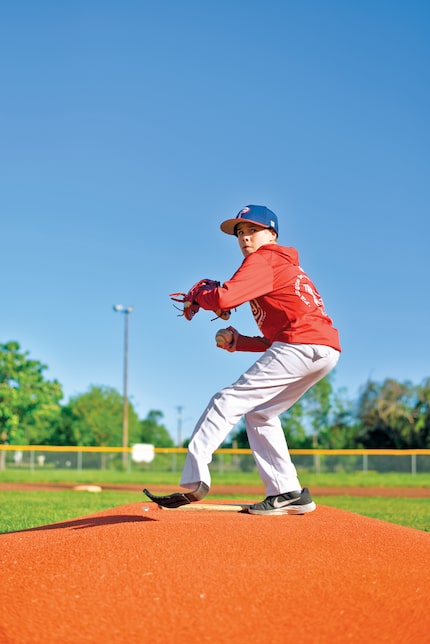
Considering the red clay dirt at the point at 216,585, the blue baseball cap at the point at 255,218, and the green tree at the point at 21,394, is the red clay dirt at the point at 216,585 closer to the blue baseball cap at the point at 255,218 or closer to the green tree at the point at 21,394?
the blue baseball cap at the point at 255,218

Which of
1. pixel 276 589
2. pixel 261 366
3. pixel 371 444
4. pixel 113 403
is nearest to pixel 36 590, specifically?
pixel 276 589

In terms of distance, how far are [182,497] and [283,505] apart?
35.5 inches

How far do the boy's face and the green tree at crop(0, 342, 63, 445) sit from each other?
42.7 metres

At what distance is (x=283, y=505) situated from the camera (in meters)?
4.69

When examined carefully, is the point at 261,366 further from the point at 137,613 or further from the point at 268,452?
the point at 137,613

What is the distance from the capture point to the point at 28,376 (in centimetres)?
4675

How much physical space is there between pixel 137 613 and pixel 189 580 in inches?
13.2

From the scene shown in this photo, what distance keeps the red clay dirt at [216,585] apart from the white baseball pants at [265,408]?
0.42 metres

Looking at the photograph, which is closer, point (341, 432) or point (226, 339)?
point (226, 339)

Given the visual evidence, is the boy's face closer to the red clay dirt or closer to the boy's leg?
the boy's leg

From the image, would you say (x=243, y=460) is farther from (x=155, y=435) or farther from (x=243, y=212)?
(x=155, y=435)

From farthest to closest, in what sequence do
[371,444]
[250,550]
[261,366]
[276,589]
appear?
[371,444], [261,366], [250,550], [276,589]

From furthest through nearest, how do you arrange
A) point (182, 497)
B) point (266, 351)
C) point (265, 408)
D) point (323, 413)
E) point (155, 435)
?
1. point (155, 435)
2. point (323, 413)
3. point (265, 408)
4. point (266, 351)
5. point (182, 497)

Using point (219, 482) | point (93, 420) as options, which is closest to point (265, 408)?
point (219, 482)
